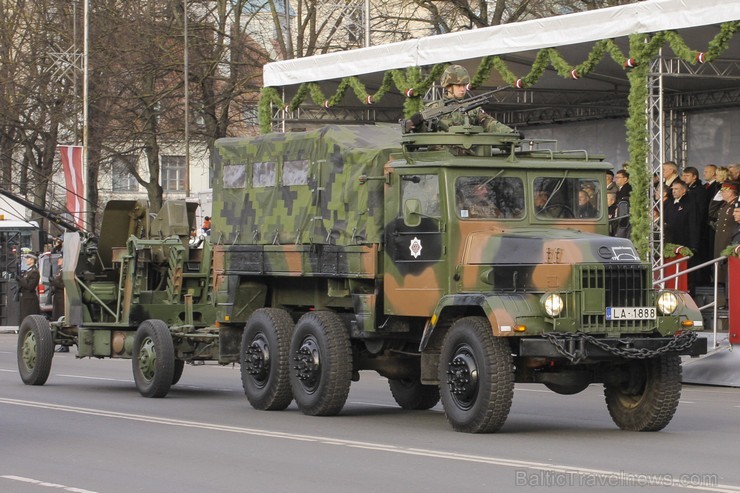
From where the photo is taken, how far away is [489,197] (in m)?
14.7

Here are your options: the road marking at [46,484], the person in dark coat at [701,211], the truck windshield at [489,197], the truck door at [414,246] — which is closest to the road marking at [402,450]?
the truck door at [414,246]

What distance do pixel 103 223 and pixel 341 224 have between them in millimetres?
6078

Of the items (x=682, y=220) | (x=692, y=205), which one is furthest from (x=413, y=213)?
(x=692, y=205)

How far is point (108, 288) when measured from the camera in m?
Result: 20.3

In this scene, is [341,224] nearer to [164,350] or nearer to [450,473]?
[164,350]

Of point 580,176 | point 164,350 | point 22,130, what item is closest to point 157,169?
point 22,130

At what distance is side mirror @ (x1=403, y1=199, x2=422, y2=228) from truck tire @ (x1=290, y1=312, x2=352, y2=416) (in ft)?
5.29

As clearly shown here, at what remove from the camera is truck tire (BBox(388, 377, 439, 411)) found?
55.4ft

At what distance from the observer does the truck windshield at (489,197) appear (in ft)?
47.8

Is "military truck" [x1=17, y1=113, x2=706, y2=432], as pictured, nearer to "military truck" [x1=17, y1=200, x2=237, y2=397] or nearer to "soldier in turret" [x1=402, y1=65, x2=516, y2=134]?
"military truck" [x1=17, y1=200, x2=237, y2=397]

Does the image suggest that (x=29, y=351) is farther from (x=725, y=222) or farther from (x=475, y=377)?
(x=725, y=222)

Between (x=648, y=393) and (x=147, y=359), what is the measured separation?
689cm

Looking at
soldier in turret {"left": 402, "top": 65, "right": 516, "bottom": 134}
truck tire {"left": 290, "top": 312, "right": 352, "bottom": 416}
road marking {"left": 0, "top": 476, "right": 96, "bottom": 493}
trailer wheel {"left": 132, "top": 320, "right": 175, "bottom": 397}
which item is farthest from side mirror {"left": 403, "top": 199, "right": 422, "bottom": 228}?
road marking {"left": 0, "top": 476, "right": 96, "bottom": 493}

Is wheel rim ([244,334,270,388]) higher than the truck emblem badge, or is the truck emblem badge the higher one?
the truck emblem badge
